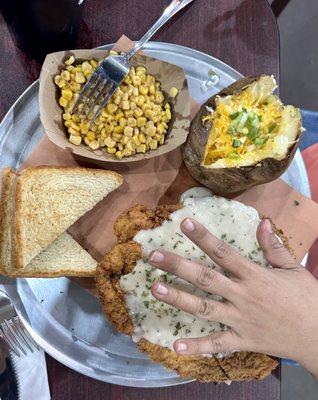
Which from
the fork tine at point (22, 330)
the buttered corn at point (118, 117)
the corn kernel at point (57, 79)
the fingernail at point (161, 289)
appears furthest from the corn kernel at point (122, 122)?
the fork tine at point (22, 330)

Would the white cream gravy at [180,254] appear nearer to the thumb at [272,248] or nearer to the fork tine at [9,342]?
the thumb at [272,248]

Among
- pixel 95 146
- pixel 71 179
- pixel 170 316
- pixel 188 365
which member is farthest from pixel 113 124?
pixel 188 365

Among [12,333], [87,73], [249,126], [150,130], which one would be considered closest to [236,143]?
[249,126]

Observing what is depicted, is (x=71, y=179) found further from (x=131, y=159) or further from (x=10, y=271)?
(x=10, y=271)

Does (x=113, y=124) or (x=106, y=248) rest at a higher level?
(x=113, y=124)

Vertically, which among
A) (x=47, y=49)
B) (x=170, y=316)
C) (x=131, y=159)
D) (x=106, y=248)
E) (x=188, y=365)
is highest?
(x=47, y=49)

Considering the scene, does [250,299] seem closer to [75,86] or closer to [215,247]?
[215,247]
